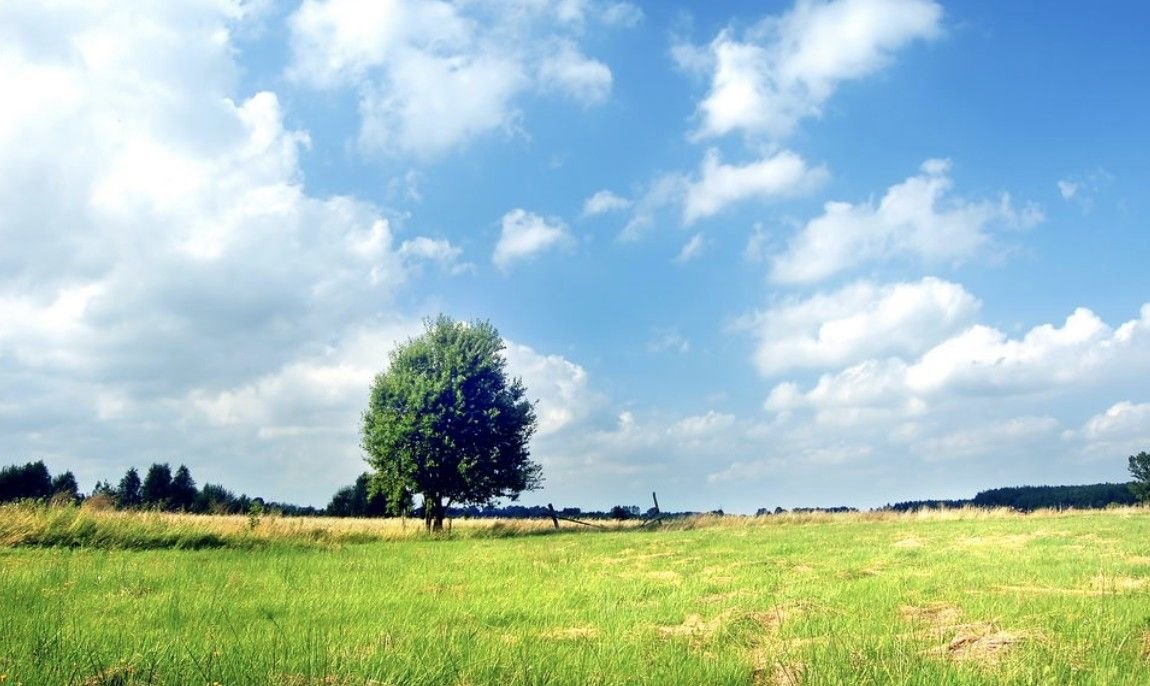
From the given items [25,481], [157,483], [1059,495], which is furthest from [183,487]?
[1059,495]

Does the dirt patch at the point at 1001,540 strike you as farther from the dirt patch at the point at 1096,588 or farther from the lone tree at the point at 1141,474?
the lone tree at the point at 1141,474

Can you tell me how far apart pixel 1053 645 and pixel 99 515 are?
23.9 m

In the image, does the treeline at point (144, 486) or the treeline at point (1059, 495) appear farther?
the treeline at point (1059, 495)

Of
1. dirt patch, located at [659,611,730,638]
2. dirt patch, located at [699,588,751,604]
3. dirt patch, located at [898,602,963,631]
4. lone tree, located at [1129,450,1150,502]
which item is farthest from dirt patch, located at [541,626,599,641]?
lone tree, located at [1129,450,1150,502]

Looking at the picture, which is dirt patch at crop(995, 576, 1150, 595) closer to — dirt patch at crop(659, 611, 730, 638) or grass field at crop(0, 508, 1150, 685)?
grass field at crop(0, 508, 1150, 685)

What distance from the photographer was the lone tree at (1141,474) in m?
98.0

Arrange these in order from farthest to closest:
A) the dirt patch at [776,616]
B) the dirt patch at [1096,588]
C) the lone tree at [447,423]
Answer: the lone tree at [447,423], the dirt patch at [1096,588], the dirt patch at [776,616]

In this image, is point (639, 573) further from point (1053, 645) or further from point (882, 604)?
point (1053, 645)

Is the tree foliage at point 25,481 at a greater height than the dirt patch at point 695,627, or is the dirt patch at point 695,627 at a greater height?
the tree foliage at point 25,481

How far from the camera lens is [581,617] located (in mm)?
9086

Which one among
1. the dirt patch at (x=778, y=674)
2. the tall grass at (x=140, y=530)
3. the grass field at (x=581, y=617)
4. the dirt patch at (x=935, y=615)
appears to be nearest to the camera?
the dirt patch at (x=778, y=674)

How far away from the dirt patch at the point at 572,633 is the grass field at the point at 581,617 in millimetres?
55

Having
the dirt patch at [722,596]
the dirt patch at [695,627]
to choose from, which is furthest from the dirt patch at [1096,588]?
the dirt patch at [695,627]

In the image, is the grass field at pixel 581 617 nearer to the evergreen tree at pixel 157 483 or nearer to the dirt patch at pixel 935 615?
the dirt patch at pixel 935 615
